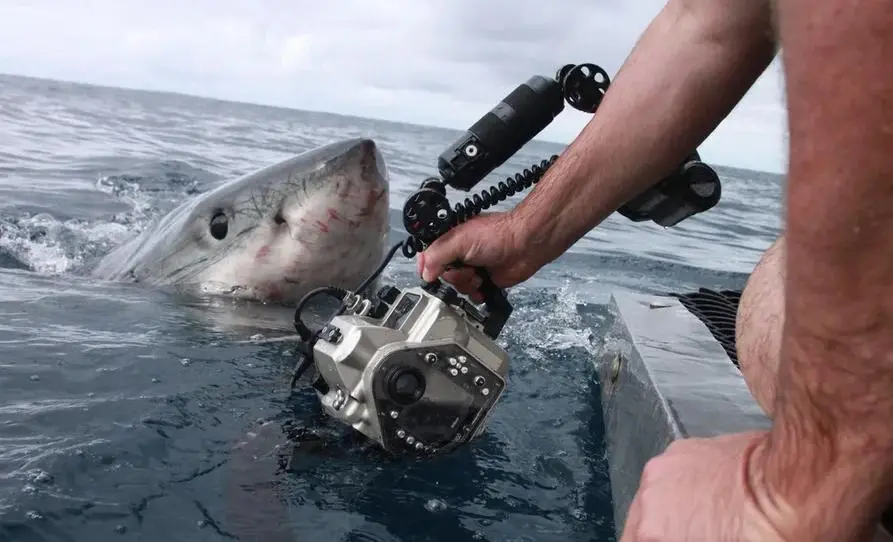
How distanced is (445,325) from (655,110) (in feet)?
2.37

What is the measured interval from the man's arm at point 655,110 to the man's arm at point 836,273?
3.42ft

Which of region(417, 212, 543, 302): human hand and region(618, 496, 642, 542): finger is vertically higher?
region(417, 212, 543, 302): human hand

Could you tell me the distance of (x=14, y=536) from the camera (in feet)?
6.06

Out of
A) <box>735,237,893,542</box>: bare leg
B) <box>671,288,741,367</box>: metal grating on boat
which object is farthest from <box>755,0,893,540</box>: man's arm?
<box>671,288,741,367</box>: metal grating on boat

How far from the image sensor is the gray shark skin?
3662 millimetres

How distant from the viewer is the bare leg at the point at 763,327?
1.79 metres

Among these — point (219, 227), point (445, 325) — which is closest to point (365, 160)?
point (219, 227)

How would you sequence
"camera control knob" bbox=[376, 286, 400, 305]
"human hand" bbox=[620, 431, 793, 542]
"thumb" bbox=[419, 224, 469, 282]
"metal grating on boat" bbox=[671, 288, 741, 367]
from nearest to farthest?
"human hand" bbox=[620, 431, 793, 542]
"thumb" bbox=[419, 224, 469, 282]
"camera control knob" bbox=[376, 286, 400, 305]
"metal grating on boat" bbox=[671, 288, 741, 367]

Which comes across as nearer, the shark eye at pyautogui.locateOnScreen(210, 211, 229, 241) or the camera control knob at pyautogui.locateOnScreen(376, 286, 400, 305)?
the camera control knob at pyautogui.locateOnScreen(376, 286, 400, 305)

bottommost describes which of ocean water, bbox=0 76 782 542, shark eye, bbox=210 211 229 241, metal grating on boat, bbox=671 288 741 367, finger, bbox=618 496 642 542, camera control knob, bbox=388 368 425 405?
ocean water, bbox=0 76 782 542

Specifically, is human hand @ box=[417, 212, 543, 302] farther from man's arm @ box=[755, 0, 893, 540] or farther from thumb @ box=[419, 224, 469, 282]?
man's arm @ box=[755, 0, 893, 540]

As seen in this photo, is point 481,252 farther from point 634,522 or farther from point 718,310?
point 718,310

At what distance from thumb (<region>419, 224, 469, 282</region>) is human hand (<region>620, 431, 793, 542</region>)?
1100 mm

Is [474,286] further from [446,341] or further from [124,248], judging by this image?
[124,248]
